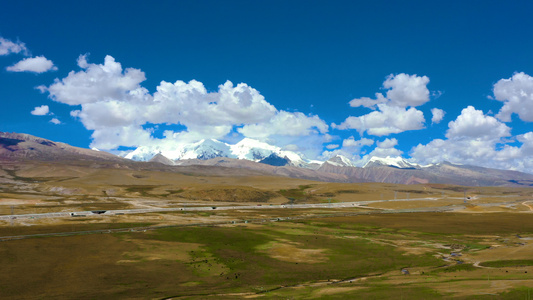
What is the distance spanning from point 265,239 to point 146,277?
39.2m

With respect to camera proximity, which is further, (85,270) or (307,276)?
(85,270)

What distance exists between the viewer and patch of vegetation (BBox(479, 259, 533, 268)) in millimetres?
53634

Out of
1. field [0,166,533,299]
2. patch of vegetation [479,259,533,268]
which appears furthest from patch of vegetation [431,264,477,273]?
patch of vegetation [479,259,533,268]

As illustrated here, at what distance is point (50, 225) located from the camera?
114 m

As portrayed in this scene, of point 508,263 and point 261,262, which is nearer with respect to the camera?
point 508,263

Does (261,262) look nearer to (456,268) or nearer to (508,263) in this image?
(456,268)

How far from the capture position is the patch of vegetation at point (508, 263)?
53.6 metres

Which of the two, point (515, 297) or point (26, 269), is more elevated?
point (515, 297)

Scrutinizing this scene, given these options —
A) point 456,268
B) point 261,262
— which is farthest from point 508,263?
point 261,262

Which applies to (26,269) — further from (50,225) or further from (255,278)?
(50,225)

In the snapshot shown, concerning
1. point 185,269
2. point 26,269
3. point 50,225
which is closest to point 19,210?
point 50,225

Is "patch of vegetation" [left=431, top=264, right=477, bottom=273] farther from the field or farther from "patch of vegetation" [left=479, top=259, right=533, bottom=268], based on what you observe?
"patch of vegetation" [left=479, top=259, right=533, bottom=268]

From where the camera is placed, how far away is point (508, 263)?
182 ft

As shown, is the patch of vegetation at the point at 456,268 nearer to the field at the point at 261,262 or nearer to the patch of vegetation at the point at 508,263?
the field at the point at 261,262
